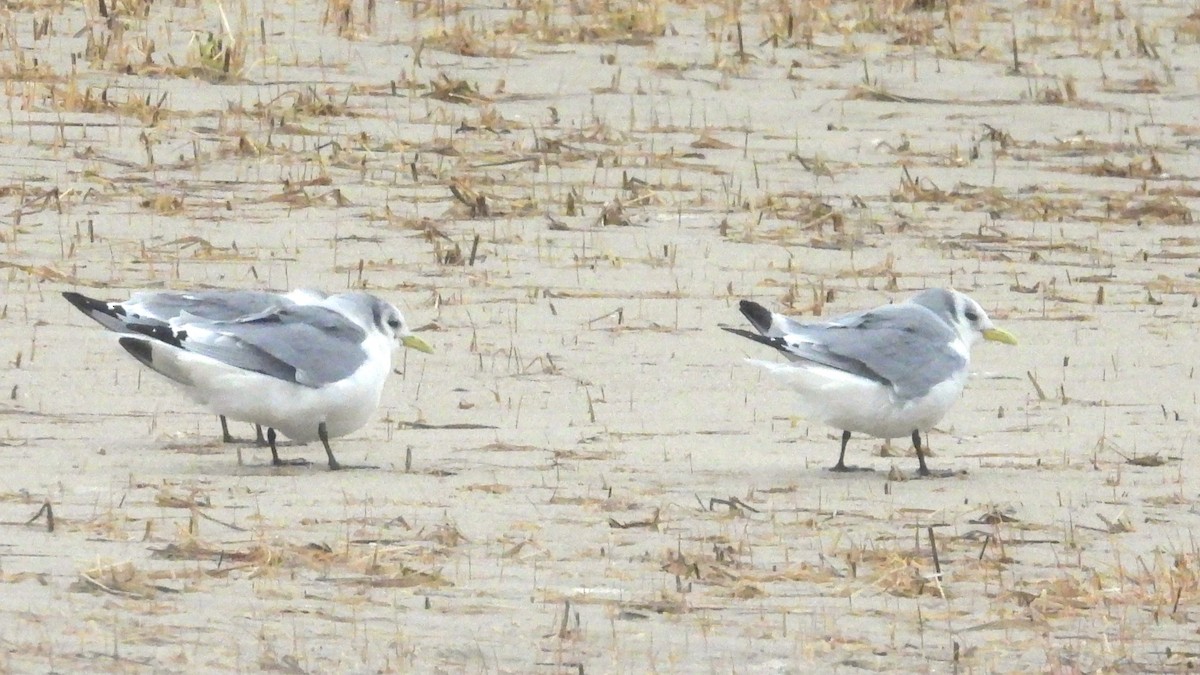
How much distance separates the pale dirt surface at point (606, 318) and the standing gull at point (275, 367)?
7.5 inches

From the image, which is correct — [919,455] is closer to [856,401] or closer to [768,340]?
[856,401]

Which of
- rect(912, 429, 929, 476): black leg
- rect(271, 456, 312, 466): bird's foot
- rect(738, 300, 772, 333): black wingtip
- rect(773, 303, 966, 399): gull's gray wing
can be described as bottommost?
rect(271, 456, 312, 466): bird's foot

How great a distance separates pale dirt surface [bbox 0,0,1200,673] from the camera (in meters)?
6.06

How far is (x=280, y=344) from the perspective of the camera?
7.95 m

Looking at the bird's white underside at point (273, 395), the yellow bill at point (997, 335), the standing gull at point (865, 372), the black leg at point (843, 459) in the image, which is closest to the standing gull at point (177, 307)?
the bird's white underside at point (273, 395)

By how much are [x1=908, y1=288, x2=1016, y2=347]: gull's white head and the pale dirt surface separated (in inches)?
13.7

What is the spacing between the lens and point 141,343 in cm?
784

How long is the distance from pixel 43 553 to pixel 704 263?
17.4ft

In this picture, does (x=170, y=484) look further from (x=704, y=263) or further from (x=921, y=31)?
(x=921, y=31)

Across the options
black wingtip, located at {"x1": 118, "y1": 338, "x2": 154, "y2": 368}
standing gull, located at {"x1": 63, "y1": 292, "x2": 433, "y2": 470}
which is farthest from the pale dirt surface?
black wingtip, located at {"x1": 118, "y1": 338, "x2": 154, "y2": 368}

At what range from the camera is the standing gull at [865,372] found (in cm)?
802

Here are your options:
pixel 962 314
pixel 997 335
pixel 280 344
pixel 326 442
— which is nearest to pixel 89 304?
pixel 280 344

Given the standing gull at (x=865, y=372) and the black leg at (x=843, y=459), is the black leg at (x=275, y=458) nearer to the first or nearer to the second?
the standing gull at (x=865, y=372)

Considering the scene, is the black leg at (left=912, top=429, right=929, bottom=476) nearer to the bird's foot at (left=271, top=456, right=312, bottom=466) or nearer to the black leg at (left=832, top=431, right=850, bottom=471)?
the black leg at (left=832, top=431, right=850, bottom=471)
